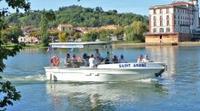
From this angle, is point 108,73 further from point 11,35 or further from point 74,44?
point 11,35

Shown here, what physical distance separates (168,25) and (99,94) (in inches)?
6021

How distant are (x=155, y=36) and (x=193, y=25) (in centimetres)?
2942

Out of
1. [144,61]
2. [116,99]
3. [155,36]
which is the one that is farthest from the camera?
[155,36]

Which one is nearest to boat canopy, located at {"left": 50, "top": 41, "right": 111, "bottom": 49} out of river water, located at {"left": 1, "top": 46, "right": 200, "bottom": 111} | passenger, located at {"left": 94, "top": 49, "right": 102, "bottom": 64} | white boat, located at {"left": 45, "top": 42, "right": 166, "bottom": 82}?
passenger, located at {"left": 94, "top": 49, "right": 102, "bottom": 64}

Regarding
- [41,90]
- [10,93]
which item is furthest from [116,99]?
[10,93]

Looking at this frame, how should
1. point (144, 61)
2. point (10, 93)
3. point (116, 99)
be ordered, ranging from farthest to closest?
1. point (144, 61)
2. point (116, 99)
3. point (10, 93)

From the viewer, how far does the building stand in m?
175

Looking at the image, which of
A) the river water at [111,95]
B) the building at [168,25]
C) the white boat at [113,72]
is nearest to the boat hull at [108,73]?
the white boat at [113,72]

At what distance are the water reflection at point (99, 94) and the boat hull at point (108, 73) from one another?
617 mm

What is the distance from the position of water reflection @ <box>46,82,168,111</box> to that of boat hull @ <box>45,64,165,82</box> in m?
0.62

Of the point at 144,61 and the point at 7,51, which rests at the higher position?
the point at 7,51

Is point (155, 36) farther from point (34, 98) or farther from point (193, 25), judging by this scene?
point (34, 98)

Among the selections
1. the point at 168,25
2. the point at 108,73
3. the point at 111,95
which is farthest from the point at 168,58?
the point at 168,25

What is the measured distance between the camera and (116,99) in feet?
89.7
